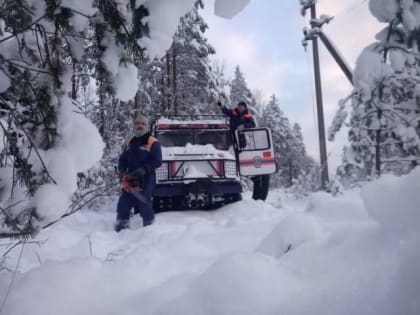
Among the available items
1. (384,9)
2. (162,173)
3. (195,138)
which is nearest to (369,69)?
(384,9)

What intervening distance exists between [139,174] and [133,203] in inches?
23.2

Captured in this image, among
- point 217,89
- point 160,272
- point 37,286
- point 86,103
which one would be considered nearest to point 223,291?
point 160,272

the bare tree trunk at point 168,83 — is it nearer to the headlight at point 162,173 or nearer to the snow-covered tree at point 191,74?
the snow-covered tree at point 191,74

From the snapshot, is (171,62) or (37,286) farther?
(171,62)

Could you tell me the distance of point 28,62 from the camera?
2217 millimetres

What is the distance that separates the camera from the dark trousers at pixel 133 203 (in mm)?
5867

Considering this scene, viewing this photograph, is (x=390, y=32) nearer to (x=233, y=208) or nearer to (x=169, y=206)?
(x=233, y=208)

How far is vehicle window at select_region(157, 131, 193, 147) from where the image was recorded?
866 cm

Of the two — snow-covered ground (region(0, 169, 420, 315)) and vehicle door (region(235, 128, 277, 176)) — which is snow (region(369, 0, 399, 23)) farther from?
vehicle door (region(235, 128, 277, 176))

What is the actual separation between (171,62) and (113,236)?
1382cm

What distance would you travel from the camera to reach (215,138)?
8938 millimetres

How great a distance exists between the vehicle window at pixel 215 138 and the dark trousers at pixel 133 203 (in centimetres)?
315

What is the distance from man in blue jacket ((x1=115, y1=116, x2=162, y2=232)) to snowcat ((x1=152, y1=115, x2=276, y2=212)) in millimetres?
1685

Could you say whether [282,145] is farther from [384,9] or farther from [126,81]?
[126,81]
